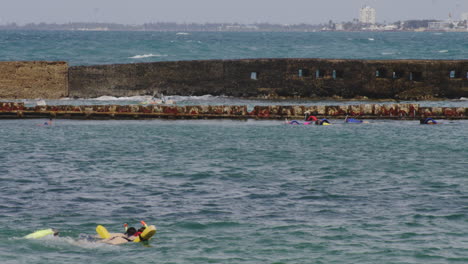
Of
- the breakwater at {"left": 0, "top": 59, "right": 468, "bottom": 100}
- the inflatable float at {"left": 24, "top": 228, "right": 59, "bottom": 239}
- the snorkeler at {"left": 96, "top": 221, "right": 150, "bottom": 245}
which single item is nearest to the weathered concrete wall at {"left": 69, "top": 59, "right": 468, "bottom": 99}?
the breakwater at {"left": 0, "top": 59, "right": 468, "bottom": 100}

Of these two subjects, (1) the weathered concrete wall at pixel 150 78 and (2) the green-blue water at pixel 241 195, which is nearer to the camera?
(2) the green-blue water at pixel 241 195

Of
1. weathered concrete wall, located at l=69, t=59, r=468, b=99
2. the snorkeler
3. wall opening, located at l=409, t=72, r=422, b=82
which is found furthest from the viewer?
wall opening, located at l=409, t=72, r=422, b=82

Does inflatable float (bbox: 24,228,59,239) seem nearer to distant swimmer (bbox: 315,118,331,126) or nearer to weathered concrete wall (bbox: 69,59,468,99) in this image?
distant swimmer (bbox: 315,118,331,126)

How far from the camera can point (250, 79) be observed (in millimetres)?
43562

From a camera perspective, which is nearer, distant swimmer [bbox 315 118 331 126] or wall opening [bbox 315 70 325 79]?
distant swimmer [bbox 315 118 331 126]

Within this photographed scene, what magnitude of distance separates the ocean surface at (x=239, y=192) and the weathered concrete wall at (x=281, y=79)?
10737 millimetres

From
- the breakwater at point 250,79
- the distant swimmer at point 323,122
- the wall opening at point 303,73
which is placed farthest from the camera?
the wall opening at point 303,73

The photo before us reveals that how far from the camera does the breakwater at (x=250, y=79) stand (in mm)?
42469

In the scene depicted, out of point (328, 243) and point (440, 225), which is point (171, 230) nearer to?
point (328, 243)

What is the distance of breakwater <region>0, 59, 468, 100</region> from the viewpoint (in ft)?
139

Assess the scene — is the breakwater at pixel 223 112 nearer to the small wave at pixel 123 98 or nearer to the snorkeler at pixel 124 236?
the small wave at pixel 123 98

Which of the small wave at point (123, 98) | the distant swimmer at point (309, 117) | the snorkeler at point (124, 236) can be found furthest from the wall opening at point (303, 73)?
the snorkeler at point (124, 236)

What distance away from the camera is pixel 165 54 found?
99312 millimetres

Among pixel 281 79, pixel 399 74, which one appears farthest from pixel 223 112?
pixel 399 74
